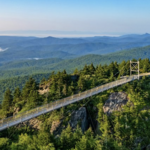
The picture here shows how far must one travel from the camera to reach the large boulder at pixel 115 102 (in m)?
33.8

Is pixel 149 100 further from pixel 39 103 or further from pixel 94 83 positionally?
pixel 39 103

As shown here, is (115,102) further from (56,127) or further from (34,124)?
(34,124)

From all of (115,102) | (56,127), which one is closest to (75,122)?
(56,127)

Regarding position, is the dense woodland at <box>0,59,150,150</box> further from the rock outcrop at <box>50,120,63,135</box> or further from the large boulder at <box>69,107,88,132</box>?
the large boulder at <box>69,107,88,132</box>

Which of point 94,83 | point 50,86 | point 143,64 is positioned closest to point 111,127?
point 94,83

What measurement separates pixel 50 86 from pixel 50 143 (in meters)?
20.2

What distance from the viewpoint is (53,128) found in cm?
3150

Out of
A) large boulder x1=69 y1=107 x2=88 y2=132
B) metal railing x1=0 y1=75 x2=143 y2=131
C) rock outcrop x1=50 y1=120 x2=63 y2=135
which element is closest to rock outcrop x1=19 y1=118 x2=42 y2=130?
rock outcrop x1=50 y1=120 x2=63 y2=135

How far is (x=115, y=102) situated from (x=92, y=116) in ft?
14.9

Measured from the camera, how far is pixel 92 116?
34.6 meters

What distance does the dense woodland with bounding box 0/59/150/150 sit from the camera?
22203 mm

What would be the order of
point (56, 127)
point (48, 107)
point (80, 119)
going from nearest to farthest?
point (56, 127) → point (48, 107) → point (80, 119)

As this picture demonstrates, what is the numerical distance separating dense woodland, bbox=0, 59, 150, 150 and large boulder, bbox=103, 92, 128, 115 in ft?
2.51

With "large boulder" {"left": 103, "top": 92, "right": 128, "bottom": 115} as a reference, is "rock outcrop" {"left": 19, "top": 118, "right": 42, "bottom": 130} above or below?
below
